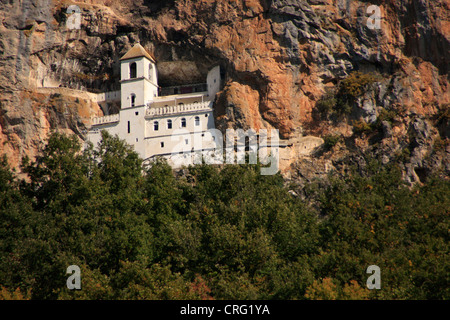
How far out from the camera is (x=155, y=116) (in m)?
60.3

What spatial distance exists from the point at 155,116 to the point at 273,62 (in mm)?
11218

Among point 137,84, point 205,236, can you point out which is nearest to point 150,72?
point 137,84

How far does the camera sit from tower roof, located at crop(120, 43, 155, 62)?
62.0 metres

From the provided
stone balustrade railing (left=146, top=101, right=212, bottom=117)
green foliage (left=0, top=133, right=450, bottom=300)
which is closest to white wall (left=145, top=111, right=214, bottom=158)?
stone balustrade railing (left=146, top=101, right=212, bottom=117)

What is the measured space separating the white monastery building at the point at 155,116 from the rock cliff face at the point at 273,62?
1389 mm

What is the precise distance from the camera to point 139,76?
61969 mm

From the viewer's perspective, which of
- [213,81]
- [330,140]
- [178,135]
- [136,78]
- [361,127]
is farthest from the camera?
[136,78]

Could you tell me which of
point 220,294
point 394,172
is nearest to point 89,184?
point 220,294

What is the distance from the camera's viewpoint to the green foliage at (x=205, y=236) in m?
36.3

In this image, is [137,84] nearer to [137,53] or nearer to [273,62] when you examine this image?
[137,53]

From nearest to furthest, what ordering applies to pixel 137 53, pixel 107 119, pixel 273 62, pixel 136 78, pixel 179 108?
pixel 273 62 < pixel 179 108 < pixel 107 119 < pixel 136 78 < pixel 137 53

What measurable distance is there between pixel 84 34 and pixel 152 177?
69.5ft

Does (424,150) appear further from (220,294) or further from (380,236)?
(220,294)

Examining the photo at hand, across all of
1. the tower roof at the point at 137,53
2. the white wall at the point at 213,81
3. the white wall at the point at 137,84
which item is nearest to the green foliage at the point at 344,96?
the white wall at the point at 213,81
